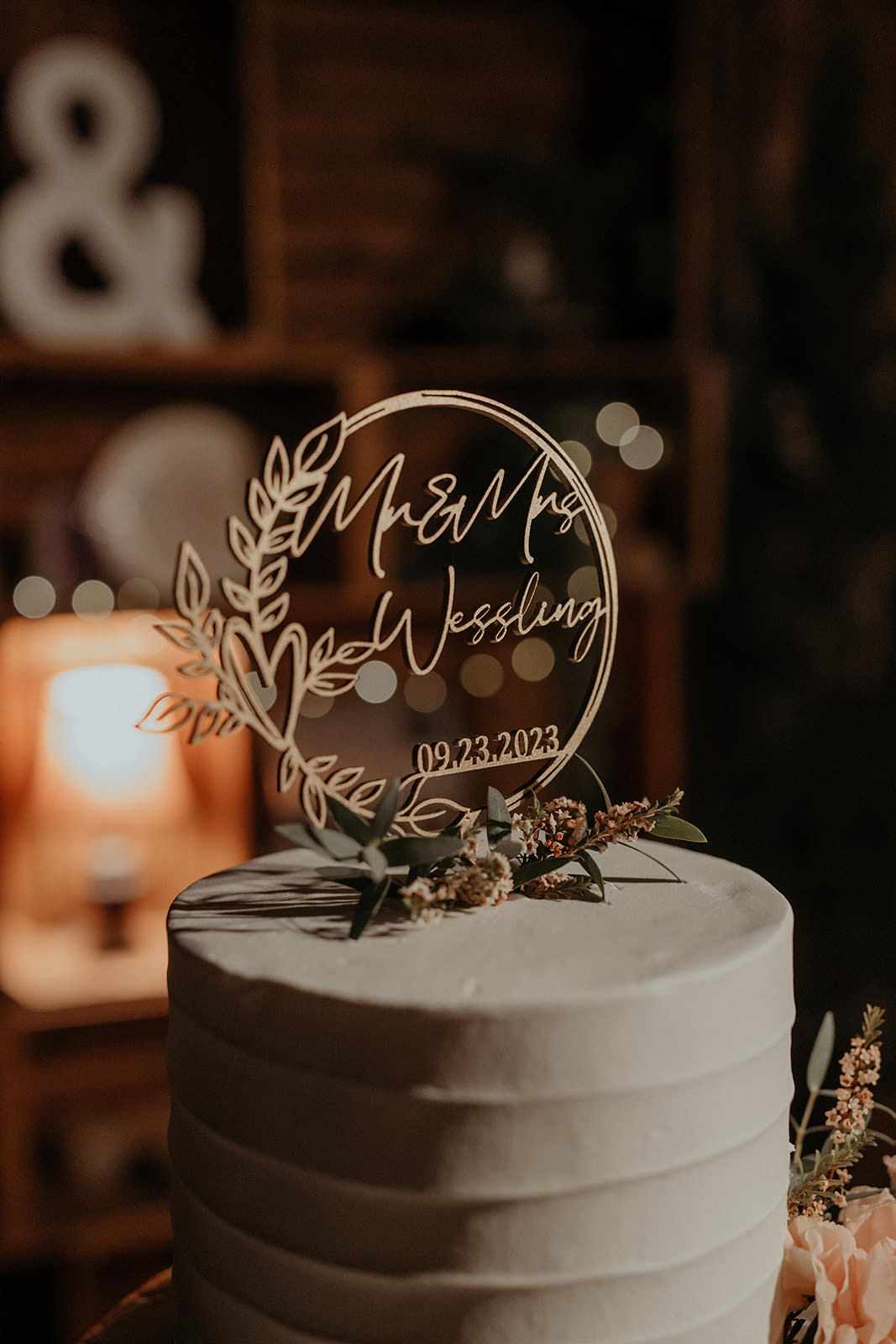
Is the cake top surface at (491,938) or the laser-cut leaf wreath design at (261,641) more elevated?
the laser-cut leaf wreath design at (261,641)

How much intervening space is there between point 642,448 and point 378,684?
2.41 ft

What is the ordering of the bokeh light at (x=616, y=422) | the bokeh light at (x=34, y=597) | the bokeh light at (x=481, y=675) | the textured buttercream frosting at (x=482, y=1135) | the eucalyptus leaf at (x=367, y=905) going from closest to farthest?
the textured buttercream frosting at (x=482, y=1135) → the eucalyptus leaf at (x=367, y=905) → the bokeh light at (x=34, y=597) → the bokeh light at (x=616, y=422) → the bokeh light at (x=481, y=675)

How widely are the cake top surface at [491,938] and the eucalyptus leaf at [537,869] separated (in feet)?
0.05

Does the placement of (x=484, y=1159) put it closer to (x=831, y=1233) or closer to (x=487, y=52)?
(x=831, y=1233)

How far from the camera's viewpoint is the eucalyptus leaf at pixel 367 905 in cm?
78

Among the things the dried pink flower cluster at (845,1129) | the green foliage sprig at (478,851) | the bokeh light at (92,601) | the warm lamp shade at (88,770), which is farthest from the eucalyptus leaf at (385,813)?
the warm lamp shade at (88,770)

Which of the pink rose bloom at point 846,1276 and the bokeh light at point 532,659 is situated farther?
the bokeh light at point 532,659

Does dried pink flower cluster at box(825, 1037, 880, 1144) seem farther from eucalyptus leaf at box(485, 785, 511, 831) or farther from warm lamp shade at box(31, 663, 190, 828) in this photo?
warm lamp shade at box(31, 663, 190, 828)

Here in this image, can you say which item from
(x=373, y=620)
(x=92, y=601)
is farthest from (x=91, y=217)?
(x=373, y=620)

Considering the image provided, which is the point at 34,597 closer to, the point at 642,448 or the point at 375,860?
the point at 642,448

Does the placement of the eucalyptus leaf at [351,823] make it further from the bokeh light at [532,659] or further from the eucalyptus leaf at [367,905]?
the bokeh light at [532,659]

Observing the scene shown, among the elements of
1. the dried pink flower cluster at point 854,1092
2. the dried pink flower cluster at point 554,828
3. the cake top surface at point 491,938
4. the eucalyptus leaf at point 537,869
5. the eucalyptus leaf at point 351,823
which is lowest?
the dried pink flower cluster at point 854,1092

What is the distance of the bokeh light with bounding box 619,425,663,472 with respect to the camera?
2.51 metres

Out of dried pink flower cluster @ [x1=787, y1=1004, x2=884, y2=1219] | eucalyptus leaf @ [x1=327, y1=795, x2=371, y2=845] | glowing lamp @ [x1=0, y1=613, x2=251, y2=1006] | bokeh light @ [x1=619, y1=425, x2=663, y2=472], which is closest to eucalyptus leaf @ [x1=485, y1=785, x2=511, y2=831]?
eucalyptus leaf @ [x1=327, y1=795, x2=371, y2=845]
